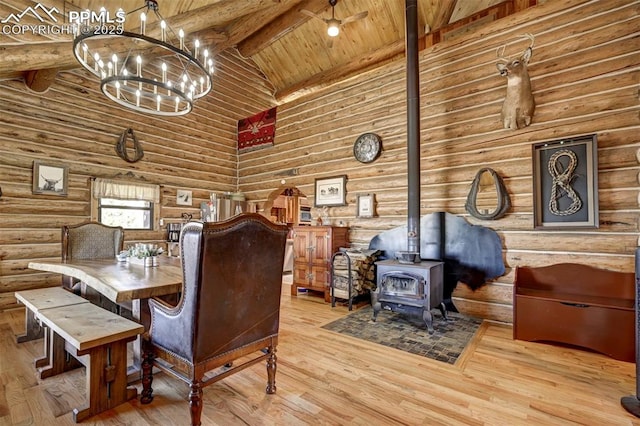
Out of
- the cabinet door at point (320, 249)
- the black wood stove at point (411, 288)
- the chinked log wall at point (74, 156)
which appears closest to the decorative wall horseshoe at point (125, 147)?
the chinked log wall at point (74, 156)

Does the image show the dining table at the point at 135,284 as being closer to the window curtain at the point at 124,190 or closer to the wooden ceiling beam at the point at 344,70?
the window curtain at the point at 124,190

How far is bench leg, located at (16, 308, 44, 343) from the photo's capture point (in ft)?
10.1

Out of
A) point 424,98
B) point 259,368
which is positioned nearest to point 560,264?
point 424,98

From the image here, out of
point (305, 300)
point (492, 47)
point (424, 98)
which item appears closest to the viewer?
point (492, 47)

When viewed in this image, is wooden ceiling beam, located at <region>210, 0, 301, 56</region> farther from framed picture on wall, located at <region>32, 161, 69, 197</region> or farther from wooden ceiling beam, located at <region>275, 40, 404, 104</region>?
framed picture on wall, located at <region>32, 161, 69, 197</region>

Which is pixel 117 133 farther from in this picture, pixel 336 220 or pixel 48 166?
pixel 336 220

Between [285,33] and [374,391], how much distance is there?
6890 millimetres

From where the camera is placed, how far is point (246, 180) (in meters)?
7.36

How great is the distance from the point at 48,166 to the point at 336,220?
4883 millimetres

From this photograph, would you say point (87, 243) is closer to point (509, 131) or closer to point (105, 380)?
point (105, 380)

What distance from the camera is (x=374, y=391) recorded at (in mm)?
2203

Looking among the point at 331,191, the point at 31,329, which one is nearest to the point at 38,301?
the point at 31,329

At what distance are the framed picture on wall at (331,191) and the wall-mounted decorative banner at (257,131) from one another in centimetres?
190

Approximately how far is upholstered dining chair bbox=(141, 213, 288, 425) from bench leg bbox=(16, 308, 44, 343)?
216 cm
